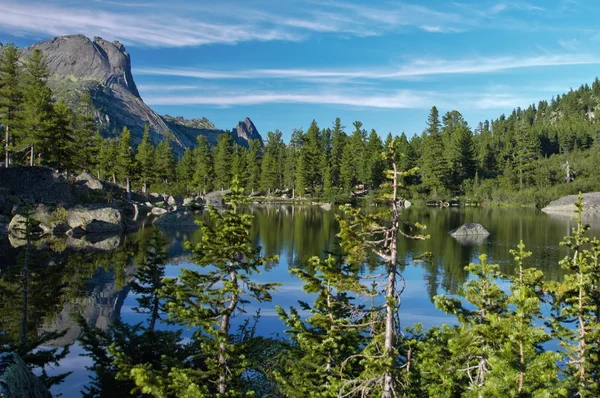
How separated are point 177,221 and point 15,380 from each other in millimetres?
43985

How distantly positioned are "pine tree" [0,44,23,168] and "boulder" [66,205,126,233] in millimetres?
10478

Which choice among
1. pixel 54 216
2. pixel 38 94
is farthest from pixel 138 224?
pixel 38 94

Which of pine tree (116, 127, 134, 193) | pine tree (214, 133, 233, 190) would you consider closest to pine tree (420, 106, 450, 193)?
pine tree (214, 133, 233, 190)

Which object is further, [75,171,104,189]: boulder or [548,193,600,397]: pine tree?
[75,171,104,189]: boulder

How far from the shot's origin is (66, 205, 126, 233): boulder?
1592 inches

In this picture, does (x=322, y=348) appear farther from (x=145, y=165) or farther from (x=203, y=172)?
(x=203, y=172)

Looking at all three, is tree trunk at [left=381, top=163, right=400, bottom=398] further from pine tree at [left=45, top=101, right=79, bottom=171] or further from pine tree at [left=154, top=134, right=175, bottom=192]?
pine tree at [left=154, top=134, right=175, bottom=192]

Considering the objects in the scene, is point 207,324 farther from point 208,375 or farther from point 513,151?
point 513,151

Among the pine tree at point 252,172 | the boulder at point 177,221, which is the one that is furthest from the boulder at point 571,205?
the boulder at point 177,221

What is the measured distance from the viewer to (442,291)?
859 inches

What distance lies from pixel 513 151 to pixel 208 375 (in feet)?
342

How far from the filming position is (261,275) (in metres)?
24.4

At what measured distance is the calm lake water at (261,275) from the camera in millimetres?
15886

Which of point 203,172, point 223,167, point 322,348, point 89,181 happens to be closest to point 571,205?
point 223,167
